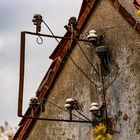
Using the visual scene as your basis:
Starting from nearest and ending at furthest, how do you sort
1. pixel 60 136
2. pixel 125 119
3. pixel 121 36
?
pixel 125 119
pixel 121 36
pixel 60 136

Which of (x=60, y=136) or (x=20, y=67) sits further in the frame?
(x=60, y=136)

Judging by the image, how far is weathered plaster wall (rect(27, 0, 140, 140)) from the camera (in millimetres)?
5758

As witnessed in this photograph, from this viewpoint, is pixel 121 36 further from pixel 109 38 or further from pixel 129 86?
pixel 129 86

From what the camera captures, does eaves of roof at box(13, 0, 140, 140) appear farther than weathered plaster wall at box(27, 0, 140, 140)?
Yes

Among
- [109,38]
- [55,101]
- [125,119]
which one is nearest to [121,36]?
[109,38]

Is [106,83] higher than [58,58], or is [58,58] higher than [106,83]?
[58,58]

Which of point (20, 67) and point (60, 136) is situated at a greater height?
point (20, 67)

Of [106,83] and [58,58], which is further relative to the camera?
[58,58]

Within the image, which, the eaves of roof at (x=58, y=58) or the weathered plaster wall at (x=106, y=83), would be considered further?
the eaves of roof at (x=58, y=58)

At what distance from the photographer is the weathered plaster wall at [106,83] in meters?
5.76

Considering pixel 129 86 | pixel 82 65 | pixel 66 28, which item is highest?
pixel 66 28

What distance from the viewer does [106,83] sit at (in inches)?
248

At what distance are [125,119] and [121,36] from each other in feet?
3.67

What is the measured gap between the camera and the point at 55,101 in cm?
757
